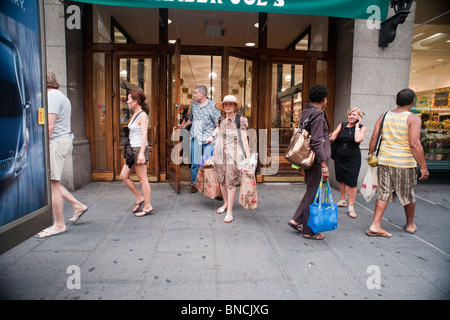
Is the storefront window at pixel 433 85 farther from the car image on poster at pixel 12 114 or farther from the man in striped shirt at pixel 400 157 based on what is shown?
the car image on poster at pixel 12 114

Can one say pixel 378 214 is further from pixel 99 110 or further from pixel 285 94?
pixel 99 110

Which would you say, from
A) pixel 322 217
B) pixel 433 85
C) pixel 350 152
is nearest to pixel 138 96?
pixel 322 217

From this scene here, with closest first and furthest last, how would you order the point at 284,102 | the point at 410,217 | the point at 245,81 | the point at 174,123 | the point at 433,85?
the point at 410,217, the point at 174,123, the point at 245,81, the point at 284,102, the point at 433,85

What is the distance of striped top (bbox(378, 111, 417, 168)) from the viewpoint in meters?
Answer: 3.55

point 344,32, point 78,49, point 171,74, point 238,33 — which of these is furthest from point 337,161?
point 78,49

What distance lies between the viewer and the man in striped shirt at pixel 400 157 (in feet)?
11.5

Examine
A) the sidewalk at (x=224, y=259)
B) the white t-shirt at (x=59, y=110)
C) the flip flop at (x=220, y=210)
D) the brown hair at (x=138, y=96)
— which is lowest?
the sidewalk at (x=224, y=259)

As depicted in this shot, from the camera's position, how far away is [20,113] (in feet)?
7.00

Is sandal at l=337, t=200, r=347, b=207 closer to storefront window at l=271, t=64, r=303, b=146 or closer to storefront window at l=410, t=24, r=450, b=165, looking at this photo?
storefront window at l=271, t=64, r=303, b=146

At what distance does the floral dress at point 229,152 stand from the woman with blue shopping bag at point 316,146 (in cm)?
103

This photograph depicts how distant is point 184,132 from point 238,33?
2895 millimetres

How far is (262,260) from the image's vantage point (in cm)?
304

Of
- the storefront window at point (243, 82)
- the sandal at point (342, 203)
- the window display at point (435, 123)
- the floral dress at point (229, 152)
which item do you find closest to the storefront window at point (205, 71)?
the storefront window at point (243, 82)

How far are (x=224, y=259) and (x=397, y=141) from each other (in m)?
2.55
